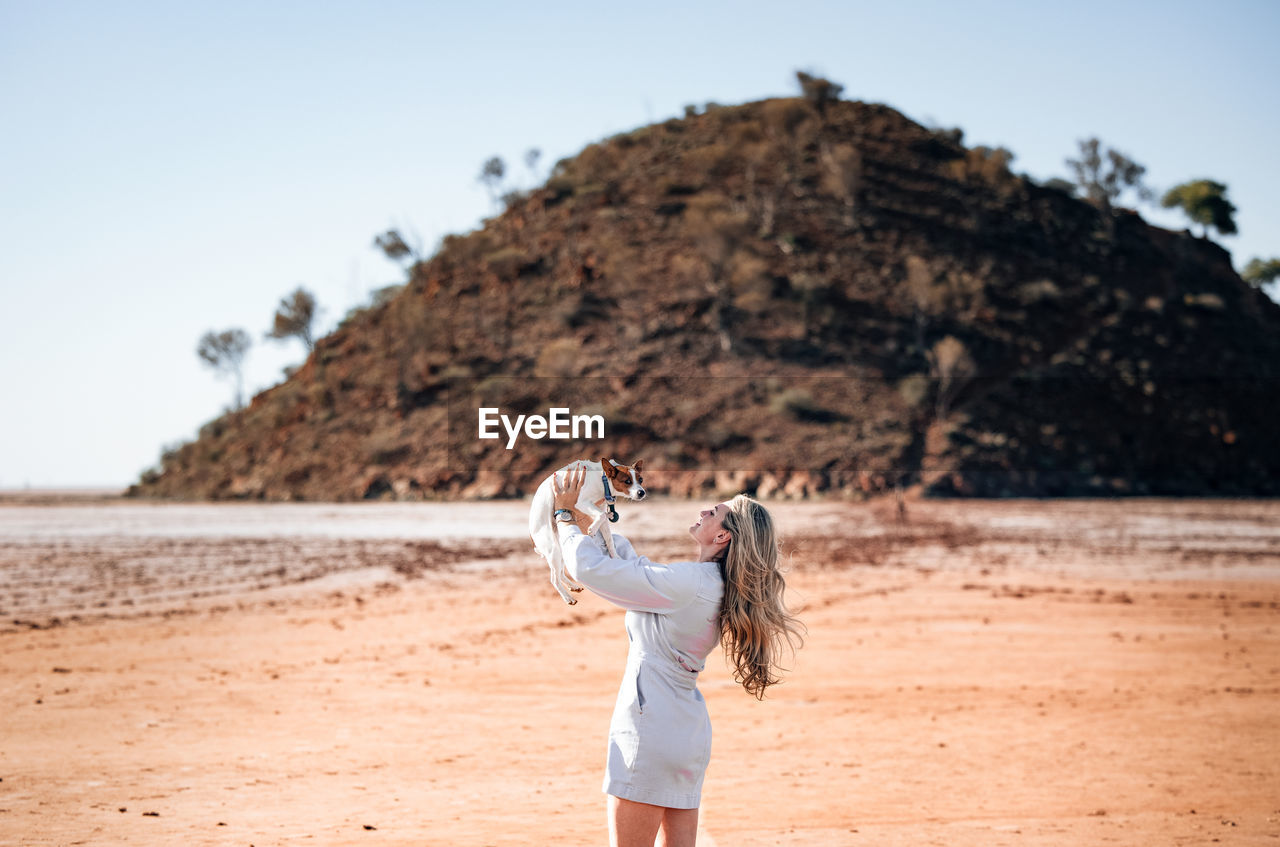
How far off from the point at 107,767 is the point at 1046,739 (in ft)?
25.6

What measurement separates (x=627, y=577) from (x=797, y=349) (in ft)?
159

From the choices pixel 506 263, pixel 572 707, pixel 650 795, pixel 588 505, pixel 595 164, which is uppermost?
pixel 595 164

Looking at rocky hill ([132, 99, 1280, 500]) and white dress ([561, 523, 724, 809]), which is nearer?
white dress ([561, 523, 724, 809])

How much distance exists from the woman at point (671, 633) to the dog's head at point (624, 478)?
0.14 m

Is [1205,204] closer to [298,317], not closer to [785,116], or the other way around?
[785,116]

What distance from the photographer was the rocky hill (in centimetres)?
4397

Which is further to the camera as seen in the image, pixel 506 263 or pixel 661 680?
pixel 506 263

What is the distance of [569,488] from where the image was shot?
10.9 feet

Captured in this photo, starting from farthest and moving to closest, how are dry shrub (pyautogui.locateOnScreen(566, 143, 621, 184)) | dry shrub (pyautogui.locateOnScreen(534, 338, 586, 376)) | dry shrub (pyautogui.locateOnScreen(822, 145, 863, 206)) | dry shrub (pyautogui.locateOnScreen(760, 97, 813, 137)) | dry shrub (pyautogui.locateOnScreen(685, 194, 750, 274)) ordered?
1. dry shrub (pyautogui.locateOnScreen(566, 143, 621, 184))
2. dry shrub (pyautogui.locateOnScreen(760, 97, 813, 137))
3. dry shrub (pyautogui.locateOnScreen(822, 145, 863, 206))
4. dry shrub (pyautogui.locateOnScreen(685, 194, 750, 274))
5. dry shrub (pyautogui.locateOnScreen(534, 338, 586, 376))

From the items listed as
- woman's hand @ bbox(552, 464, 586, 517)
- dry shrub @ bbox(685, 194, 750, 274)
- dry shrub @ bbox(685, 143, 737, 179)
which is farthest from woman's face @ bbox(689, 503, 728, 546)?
dry shrub @ bbox(685, 143, 737, 179)

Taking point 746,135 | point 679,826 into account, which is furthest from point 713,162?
point 679,826

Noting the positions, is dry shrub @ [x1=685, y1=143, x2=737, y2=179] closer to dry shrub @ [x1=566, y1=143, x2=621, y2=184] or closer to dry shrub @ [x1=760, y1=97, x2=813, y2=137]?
dry shrub @ [x1=760, y1=97, x2=813, y2=137]

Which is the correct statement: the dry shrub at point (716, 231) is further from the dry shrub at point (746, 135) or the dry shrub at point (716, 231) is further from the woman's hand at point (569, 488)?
the woman's hand at point (569, 488)

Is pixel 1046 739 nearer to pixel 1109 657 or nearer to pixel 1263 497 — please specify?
pixel 1109 657
